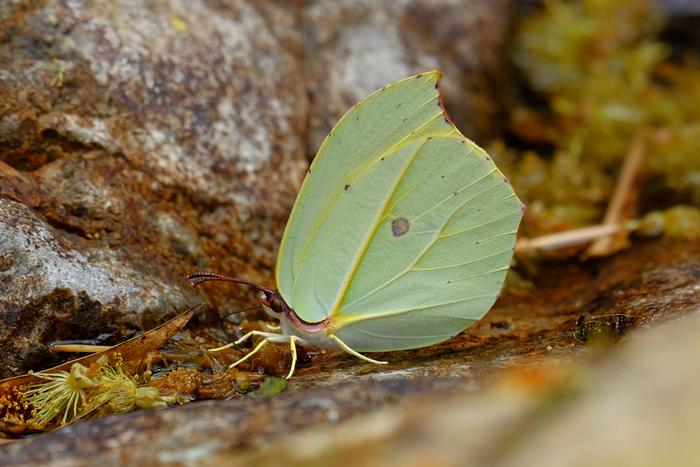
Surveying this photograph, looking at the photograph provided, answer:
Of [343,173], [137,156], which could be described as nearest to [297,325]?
[343,173]

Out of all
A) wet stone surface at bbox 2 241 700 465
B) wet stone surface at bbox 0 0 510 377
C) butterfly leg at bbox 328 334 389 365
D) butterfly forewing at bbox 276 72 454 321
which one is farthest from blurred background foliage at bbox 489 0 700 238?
butterfly leg at bbox 328 334 389 365

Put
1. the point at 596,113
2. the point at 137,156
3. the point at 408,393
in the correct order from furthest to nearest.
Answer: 1. the point at 596,113
2. the point at 137,156
3. the point at 408,393

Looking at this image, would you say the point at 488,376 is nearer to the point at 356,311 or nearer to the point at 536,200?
the point at 356,311

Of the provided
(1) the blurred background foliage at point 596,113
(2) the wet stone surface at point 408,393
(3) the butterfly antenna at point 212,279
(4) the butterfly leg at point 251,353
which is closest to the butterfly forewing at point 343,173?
(3) the butterfly antenna at point 212,279

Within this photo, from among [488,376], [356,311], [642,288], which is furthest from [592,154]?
[488,376]

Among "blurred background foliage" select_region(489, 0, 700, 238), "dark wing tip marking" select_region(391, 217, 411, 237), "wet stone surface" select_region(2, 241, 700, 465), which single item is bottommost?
"wet stone surface" select_region(2, 241, 700, 465)

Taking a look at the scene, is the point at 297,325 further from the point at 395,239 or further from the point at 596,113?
the point at 596,113

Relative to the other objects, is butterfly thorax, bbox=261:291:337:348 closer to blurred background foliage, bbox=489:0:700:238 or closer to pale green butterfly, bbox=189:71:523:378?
pale green butterfly, bbox=189:71:523:378
